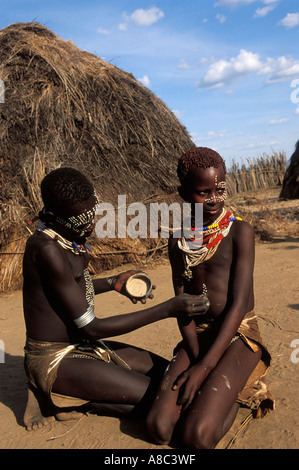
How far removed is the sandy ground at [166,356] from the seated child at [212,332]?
5.2 inches

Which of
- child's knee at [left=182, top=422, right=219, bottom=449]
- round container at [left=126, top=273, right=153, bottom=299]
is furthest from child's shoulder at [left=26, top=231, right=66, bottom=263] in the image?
child's knee at [left=182, top=422, right=219, bottom=449]

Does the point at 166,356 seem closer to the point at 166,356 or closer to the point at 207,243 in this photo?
the point at 166,356

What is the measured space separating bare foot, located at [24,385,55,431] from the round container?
31.4 inches

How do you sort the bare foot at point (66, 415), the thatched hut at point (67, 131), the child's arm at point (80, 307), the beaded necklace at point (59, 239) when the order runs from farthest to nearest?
1. the thatched hut at point (67, 131)
2. the bare foot at point (66, 415)
3. the beaded necklace at point (59, 239)
4. the child's arm at point (80, 307)

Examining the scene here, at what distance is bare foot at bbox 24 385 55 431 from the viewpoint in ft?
7.91

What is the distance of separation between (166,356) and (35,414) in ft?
3.61

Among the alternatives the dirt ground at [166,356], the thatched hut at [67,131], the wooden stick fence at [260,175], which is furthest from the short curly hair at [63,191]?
the wooden stick fence at [260,175]

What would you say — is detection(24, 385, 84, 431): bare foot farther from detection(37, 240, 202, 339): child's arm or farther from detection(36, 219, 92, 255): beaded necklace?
detection(36, 219, 92, 255): beaded necklace

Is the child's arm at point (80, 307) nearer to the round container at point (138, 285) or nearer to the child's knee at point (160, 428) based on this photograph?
the round container at point (138, 285)

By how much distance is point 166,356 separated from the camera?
10.6 ft

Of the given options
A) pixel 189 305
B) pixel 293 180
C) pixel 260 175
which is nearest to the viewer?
pixel 189 305

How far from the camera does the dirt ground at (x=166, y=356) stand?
2146 mm

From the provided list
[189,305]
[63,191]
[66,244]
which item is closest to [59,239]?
[66,244]

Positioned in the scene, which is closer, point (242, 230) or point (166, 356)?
point (242, 230)
